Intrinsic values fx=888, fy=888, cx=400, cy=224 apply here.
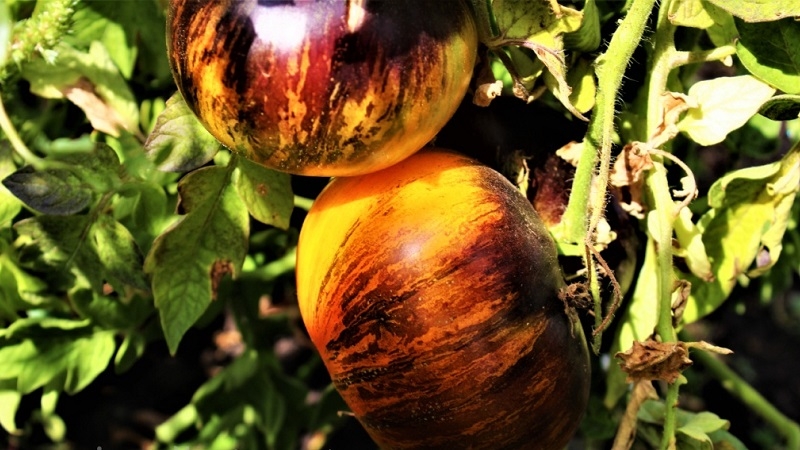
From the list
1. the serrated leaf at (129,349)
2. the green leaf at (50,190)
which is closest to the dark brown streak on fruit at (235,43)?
the green leaf at (50,190)

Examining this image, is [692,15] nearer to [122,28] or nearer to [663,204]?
[663,204]

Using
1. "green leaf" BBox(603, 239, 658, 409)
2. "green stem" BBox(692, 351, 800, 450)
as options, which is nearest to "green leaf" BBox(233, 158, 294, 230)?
"green leaf" BBox(603, 239, 658, 409)

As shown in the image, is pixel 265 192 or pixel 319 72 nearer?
pixel 319 72

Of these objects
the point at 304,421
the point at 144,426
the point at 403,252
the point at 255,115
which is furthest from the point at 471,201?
the point at 144,426

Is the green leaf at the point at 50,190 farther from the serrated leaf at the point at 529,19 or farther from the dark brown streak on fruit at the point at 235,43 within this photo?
the serrated leaf at the point at 529,19

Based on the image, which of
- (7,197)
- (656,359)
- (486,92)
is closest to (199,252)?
(7,197)

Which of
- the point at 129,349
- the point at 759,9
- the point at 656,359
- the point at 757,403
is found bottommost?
the point at 757,403

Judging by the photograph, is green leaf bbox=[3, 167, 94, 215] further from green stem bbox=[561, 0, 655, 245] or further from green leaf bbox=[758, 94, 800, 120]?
green leaf bbox=[758, 94, 800, 120]
